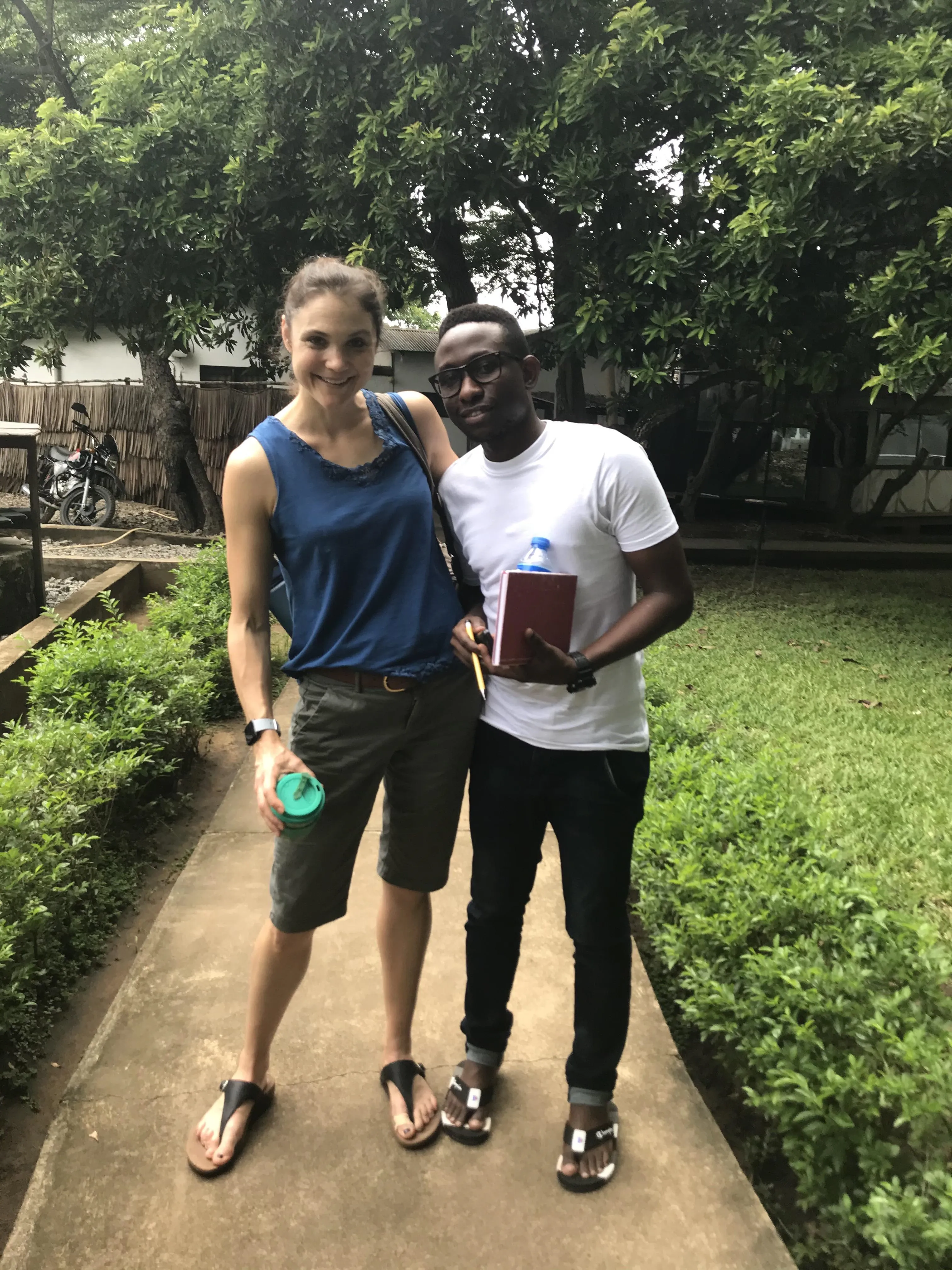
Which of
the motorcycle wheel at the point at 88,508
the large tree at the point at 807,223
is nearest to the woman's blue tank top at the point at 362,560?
the large tree at the point at 807,223

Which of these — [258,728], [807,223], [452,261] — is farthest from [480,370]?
[452,261]

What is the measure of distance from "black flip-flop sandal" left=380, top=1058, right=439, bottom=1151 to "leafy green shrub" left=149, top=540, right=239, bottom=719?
263cm

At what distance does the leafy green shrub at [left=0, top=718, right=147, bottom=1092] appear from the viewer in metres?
2.43

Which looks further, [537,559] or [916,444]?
[916,444]

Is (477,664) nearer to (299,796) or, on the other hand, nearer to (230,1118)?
(299,796)

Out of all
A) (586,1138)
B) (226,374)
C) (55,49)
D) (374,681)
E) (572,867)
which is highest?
(55,49)

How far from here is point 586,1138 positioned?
6.38 ft

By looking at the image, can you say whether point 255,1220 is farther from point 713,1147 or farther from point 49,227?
point 49,227

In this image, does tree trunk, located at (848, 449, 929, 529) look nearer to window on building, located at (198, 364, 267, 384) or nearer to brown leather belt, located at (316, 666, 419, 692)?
window on building, located at (198, 364, 267, 384)

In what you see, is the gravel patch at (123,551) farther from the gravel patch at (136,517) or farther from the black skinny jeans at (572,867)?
the black skinny jeans at (572,867)

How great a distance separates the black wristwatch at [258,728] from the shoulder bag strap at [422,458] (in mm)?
497

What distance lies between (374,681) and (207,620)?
12.7 ft

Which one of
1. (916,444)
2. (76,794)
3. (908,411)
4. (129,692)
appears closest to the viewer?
(76,794)

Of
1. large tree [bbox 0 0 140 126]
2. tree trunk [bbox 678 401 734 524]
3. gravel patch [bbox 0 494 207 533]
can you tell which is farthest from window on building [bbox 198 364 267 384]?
tree trunk [bbox 678 401 734 524]
